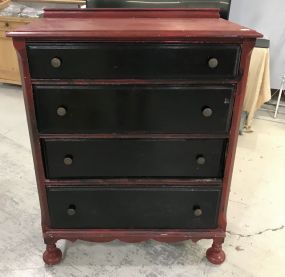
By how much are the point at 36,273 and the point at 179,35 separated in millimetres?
1064

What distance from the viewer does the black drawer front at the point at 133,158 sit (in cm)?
113

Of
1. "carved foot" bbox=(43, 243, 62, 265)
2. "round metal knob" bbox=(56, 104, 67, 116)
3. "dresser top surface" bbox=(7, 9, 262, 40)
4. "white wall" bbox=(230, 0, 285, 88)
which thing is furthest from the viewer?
"white wall" bbox=(230, 0, 285, 88)

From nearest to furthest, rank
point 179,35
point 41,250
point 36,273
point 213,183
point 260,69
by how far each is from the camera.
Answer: point 179,35, point 213,183, point 36,273, point 41,250, point 260,69

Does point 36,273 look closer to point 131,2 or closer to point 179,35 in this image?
point 179,35

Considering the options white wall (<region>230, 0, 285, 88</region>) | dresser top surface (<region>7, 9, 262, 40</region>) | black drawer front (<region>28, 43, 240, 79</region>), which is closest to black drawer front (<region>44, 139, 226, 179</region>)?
black drawer front (<region>28, 43, 240, 79</region>)

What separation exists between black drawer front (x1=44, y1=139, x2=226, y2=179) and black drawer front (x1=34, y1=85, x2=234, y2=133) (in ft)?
0.16

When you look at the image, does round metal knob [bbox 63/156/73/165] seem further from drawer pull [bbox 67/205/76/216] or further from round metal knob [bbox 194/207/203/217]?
round metal knob [bbox 194/207/203/217]

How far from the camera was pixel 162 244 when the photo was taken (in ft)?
4.86

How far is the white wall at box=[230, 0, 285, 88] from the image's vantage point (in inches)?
103

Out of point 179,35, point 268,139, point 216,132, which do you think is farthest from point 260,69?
point 179,35

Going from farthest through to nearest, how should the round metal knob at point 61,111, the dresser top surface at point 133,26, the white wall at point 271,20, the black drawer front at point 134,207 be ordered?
1. the white wall at point 271,20
2. the black drawer front at point 134,207
3. the round metal knob at point 61,111
4. the dresser top surface at point 133,26

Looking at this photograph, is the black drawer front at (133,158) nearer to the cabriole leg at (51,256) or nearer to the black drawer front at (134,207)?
the black drawer front at (134,207)

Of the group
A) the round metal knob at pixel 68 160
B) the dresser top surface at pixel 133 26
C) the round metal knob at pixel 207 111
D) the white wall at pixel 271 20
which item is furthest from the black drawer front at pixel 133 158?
the white wall at pixel 271 20

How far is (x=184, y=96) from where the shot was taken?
105cm
